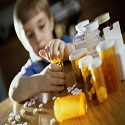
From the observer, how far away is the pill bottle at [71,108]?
2.24 feet

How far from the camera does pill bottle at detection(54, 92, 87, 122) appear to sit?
0.68 m

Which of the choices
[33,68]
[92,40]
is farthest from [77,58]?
[33,68]

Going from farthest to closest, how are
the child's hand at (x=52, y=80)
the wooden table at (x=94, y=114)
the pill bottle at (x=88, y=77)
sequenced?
1. the child's hand at (x=52, y=80)
2. the pill bottle at (x=88, y=77)
3. the wooden table at (x=94, y=114)

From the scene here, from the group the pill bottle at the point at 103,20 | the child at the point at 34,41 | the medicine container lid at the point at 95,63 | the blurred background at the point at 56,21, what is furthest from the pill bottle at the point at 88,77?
the blurred background at the point at 56,21

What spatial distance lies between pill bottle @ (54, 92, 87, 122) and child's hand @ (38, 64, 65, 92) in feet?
0.63

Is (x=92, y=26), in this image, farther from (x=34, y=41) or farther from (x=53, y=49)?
(x=34, y=41)

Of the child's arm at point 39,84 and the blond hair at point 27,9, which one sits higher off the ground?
the blond hair at point 27,9

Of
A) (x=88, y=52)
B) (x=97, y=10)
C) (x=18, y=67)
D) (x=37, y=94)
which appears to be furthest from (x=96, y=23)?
(x=97, y=10)

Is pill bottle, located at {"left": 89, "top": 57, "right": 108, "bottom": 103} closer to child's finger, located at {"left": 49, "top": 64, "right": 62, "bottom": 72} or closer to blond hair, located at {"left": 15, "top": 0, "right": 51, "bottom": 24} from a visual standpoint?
child's finger, located at {"left": 49, "top": 64, "right": 62, "bottom": 72}

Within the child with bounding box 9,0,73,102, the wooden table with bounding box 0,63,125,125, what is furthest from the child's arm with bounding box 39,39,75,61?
the wooden table with bounding box 0,63,125,125

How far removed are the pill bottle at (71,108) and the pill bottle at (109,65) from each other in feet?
0.31

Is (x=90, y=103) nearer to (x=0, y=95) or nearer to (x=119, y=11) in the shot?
(x=0, y=95)

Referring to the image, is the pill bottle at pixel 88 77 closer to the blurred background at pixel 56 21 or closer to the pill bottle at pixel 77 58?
the pill bottle at pixel 77 58

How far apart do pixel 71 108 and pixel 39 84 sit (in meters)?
0.27
